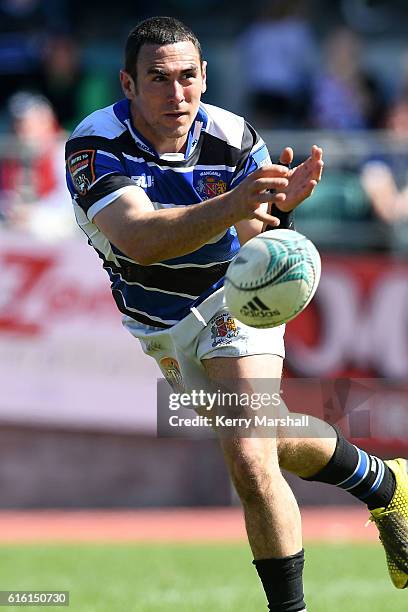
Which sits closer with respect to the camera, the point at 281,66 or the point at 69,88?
the point at 69,88

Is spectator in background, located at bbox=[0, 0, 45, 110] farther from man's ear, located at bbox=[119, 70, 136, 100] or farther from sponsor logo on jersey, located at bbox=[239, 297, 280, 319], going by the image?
sponsor logo on jersey, located at bbox=[239, 297, 280, 319]

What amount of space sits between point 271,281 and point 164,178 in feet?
3.13

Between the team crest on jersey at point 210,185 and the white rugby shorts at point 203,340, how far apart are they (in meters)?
0.43

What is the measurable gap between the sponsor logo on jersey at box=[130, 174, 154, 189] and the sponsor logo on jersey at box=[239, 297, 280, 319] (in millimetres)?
899

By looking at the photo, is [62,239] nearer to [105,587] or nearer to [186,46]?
[105,587]

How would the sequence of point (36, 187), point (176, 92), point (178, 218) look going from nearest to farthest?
point (178, 218) < point (176, 92) < point (36, 187)

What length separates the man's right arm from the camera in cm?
497

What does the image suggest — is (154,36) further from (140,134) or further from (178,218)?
(178,218)

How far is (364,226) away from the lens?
11.7 meters

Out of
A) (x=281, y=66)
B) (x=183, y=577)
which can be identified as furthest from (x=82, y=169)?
(x=281, y=66)

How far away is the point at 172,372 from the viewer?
6109 millimetres

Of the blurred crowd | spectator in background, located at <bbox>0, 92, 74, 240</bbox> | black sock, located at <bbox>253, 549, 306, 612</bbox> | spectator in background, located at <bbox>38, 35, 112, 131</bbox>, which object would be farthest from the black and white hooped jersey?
spectator in background, located at <bbox>38, 35, 112, 131</bbox>

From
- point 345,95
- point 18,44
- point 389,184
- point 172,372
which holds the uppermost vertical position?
point 18,44

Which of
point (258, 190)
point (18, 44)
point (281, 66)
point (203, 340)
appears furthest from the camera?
point (18, 44)
